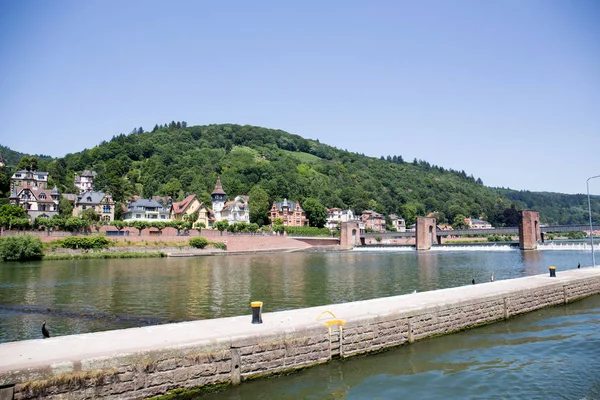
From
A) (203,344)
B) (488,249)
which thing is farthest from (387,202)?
(203,344)

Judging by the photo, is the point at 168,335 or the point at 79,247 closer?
the point at 168,335

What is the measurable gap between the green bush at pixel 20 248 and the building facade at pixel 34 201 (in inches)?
1141

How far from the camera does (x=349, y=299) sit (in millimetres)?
26312

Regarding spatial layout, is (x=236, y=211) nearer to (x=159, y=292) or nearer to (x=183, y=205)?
(x=183, y=205)

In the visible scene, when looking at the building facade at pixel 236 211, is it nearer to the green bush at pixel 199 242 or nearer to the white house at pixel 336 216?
the green bush at pixel 199 242

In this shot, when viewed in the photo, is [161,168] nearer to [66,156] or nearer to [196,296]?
[66,156]

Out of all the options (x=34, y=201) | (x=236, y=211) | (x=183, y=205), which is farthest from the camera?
(x=236, y=211)

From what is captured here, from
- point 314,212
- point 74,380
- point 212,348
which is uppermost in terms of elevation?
point 314,212

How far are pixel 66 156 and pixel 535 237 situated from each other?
155068 mm

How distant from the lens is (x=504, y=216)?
514 feet

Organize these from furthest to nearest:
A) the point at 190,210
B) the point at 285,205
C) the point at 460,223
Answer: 1. the point at 460,223
2. the point at 285,205
3. the point at 190,210

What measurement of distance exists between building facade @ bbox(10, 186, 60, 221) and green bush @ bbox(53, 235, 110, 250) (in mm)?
24686

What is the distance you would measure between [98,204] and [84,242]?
3355 cm

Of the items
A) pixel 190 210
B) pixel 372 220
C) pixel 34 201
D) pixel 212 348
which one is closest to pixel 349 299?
pixel 212 348
